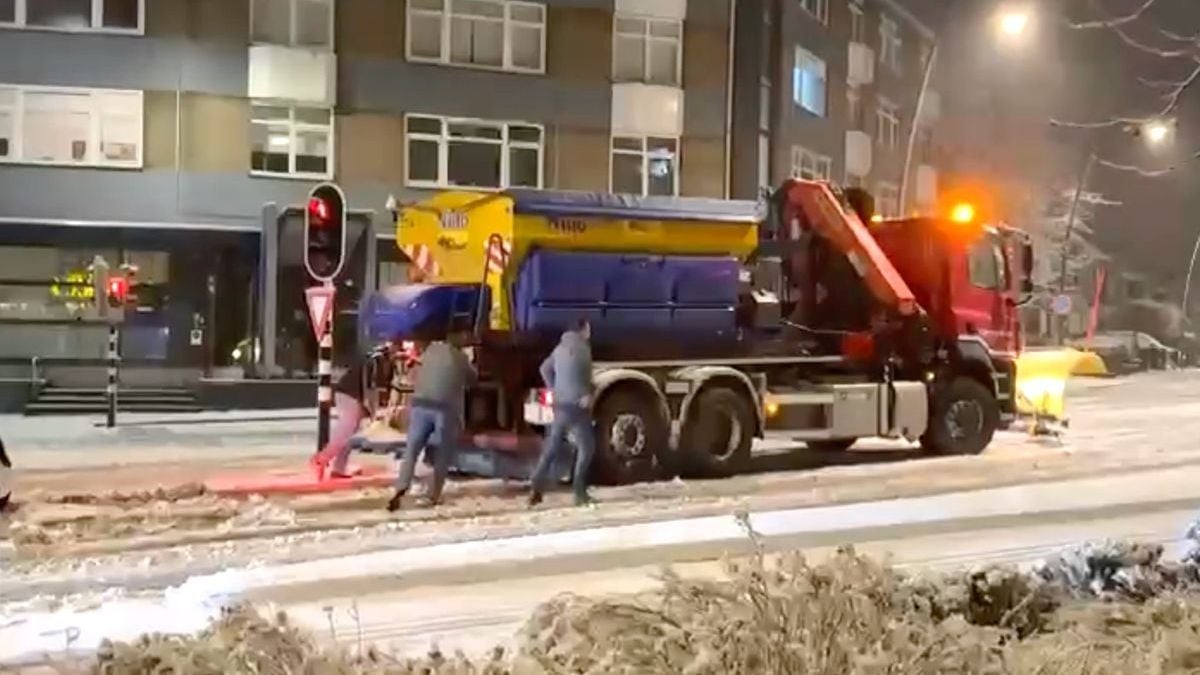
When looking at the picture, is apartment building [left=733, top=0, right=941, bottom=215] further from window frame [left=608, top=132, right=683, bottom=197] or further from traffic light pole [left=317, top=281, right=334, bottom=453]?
traffic light pole [left=317, top=281, right=334, bottom=453]

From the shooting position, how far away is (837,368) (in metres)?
18.9

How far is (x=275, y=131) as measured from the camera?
1278 inches

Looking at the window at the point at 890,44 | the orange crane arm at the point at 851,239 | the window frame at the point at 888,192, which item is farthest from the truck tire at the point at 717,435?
the window at the point at 890,44

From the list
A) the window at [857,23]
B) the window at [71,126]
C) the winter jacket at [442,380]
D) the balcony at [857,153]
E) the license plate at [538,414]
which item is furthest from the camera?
the window at [857,23]

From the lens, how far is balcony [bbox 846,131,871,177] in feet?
157

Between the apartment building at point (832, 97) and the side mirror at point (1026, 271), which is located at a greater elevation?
the apartment building at point (832, 97)

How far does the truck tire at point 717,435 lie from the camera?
16.8 m

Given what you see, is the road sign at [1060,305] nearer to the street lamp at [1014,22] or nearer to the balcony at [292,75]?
Result: the street lamp at [1014,22]

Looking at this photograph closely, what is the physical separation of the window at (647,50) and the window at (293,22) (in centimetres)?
672

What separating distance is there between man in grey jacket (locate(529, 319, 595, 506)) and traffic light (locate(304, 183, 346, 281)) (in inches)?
114

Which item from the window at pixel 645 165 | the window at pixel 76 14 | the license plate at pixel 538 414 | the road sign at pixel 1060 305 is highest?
the window at pixel 76 14

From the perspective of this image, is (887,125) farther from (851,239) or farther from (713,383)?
(713,383)

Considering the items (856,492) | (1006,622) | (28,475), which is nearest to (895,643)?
(1006,622)

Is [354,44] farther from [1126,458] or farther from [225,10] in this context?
[1126,458]
